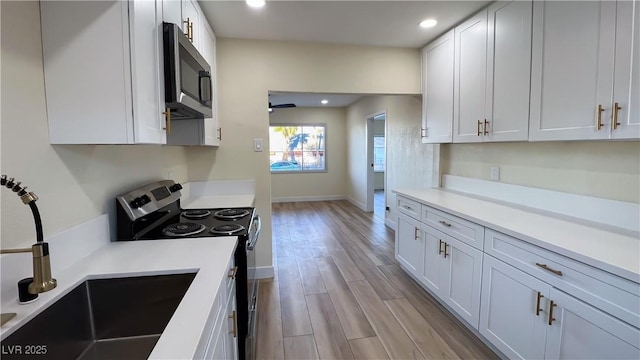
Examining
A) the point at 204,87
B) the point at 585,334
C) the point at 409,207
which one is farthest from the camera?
the point at 409,207

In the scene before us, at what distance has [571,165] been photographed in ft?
6.66

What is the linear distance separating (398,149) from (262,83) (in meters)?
2.46

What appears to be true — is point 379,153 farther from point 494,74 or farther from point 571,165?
point 571,165

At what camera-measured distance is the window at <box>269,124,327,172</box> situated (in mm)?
7652

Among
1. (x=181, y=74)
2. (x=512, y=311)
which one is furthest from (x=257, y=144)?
(x=512, y=311)

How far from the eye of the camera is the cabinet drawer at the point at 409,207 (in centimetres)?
281

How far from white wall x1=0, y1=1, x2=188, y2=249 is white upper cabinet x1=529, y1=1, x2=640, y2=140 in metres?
2.29

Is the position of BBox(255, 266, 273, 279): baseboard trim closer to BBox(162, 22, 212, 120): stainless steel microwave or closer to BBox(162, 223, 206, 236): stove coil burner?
BBox(162, 223, 206, 236): stove coil burner

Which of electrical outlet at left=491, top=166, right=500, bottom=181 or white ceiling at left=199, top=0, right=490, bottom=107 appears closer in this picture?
white ceiling at left=199, top=0, right=490, bottom=107

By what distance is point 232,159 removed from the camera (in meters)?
3.07

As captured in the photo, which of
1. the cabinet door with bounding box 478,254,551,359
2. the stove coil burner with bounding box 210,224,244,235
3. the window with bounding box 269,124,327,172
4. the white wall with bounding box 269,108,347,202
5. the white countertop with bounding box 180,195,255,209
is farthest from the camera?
the window with bounding box 269,124,327,172

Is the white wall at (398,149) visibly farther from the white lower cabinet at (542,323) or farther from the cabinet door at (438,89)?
the white lower cabinet at (542,323)

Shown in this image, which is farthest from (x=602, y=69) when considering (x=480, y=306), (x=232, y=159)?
(x=232, y=159)

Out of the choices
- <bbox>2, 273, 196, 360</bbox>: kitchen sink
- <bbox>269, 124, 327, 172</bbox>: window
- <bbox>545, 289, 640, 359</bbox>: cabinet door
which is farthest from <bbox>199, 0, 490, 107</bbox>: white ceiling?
<bbox>269, 124, 327, 172</bbox>: window
